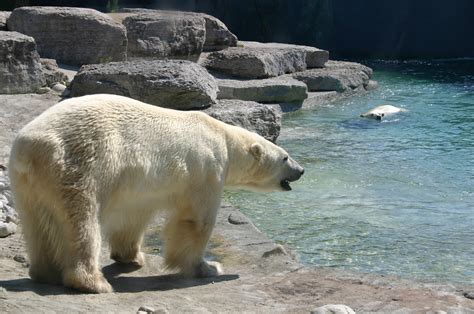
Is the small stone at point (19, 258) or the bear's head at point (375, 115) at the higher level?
the small stone at point (19, 258)

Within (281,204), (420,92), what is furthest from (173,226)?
(420,92)

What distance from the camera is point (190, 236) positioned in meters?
4.91

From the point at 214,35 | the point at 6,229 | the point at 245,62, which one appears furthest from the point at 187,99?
the point at 214,35

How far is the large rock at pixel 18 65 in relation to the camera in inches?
356

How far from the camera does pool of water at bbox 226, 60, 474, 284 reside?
6203 millimetres

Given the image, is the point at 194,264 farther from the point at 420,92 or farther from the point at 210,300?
the point at 420,92

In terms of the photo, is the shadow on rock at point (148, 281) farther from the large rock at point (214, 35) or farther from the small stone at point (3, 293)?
the large rock at point (214, 35)

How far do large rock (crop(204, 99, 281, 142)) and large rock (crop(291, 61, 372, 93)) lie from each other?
5.39 meters

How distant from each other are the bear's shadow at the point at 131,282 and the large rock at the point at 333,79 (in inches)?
412

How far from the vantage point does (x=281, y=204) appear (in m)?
7.66

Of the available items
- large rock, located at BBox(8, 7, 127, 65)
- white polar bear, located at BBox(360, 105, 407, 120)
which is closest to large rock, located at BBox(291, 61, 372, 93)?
white polar bear, located at BBox(360, 105, 407, 120)

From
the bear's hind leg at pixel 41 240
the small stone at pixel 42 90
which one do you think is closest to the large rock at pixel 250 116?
the small stone at pixel 42 90

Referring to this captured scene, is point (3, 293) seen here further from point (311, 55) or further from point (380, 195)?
point (311, 55)

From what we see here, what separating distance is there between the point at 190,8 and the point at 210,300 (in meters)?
20.7
